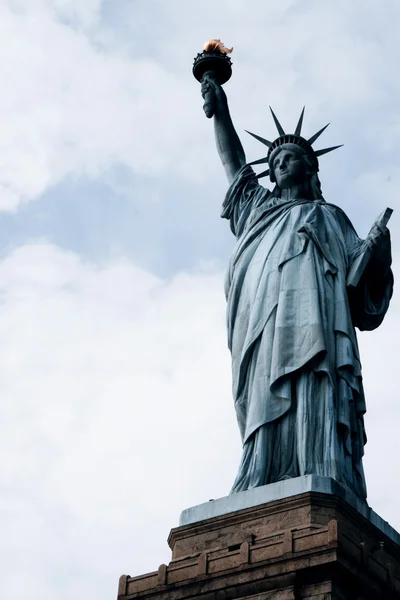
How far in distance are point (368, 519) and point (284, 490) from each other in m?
1.28

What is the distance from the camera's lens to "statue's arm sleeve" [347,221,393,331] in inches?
864

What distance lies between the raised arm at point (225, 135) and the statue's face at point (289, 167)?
39.2 inches

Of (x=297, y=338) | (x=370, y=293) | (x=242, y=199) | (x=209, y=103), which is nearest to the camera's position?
(x=297, y=338)

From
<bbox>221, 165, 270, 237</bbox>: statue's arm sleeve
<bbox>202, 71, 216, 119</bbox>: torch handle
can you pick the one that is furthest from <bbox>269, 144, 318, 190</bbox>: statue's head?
<bbox>202, 71, 216, 119</bbox>: torch handle

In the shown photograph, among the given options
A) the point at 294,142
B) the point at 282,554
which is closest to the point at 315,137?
the point at 294,142

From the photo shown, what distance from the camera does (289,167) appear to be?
76.1 ft

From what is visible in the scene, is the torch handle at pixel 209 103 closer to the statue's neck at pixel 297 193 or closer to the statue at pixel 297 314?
the statue at pixel 297 314

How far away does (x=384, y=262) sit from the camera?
862 inches

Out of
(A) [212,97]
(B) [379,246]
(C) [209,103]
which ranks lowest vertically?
(B) [379,246]

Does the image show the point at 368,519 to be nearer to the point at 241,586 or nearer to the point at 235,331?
the point at 241,586

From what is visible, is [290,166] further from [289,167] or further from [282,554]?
[282,554]

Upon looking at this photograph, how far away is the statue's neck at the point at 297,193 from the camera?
76.0 feet

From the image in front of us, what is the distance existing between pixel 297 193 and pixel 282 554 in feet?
24.9

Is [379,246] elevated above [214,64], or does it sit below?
below
